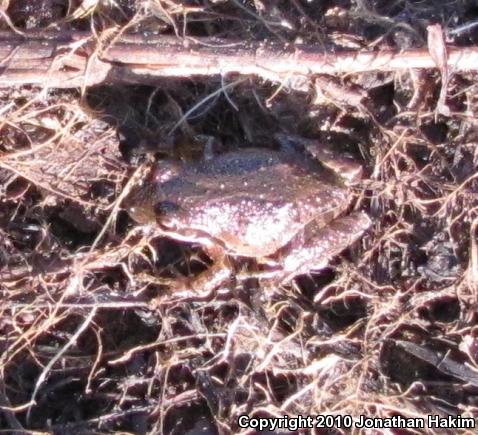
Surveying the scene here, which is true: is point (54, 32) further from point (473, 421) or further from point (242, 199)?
point (473, 421)

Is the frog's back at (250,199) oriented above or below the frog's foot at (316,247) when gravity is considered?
above

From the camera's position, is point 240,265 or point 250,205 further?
point 240,265

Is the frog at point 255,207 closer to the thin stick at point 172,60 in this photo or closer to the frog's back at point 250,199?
the frog's back at point 250,199

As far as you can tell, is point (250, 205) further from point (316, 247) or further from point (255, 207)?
point (316, 247)

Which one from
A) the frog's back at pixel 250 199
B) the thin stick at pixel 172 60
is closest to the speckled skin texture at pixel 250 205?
the frog's back at pixel 250 199

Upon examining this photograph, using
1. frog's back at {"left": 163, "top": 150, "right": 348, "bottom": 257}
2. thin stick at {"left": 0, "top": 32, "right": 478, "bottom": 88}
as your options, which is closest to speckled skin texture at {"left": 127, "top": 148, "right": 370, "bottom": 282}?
frog's back at {"left": 163, "top": 150, "right": 348, "bottom": 257}

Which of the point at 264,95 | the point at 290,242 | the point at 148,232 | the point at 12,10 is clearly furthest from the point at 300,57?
the point at 12,10

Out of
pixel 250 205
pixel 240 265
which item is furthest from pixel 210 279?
pixel 250 205
